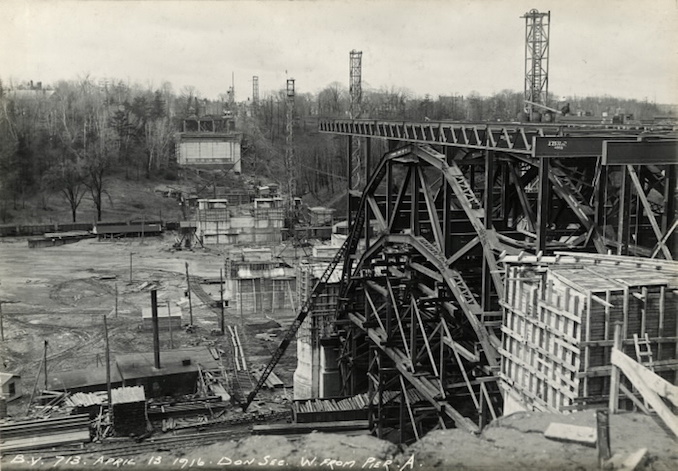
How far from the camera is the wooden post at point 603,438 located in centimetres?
730

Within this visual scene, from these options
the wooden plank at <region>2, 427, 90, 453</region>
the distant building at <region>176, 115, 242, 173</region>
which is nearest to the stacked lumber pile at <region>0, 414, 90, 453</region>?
the wooden plank at <region>2, 427, 90, 453</region>

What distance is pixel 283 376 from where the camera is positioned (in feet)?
107

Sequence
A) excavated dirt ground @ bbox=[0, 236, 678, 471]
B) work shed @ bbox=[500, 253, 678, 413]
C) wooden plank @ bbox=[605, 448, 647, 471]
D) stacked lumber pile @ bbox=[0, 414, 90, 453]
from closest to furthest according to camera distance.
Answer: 1. wooden plank @ bbox=[605, 448, 647, 471]
2. excavated dirt ground @ bbox=[0, 236, 678, 471]
3. work shed @ bbox=[500, 253, 678, 413]
4. stacked lumber pile @ bbox=[0, 414, 90, 453]

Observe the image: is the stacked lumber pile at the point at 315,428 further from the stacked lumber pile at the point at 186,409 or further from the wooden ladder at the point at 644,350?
the wooden ladder at the point at 644,350

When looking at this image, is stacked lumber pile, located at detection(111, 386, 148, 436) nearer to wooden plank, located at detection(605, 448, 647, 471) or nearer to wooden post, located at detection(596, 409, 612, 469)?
wooden post, located at detection(596, 409, 612, 469)

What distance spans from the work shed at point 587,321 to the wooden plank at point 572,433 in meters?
3.54

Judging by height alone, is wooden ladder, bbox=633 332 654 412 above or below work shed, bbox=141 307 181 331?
above

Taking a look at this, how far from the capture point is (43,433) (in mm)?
21797

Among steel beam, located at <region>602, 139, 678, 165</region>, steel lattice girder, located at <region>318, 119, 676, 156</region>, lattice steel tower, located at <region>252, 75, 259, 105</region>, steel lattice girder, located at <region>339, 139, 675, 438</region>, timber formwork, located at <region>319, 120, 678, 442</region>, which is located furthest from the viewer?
lattice steel tower, located at <region>252, 75, 259, 105</region>

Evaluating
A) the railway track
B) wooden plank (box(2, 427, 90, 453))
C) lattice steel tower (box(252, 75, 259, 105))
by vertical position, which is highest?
lattice steel tower (box(252, 75, 259, 105))

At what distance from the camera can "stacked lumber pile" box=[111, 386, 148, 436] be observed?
2295 centimetres

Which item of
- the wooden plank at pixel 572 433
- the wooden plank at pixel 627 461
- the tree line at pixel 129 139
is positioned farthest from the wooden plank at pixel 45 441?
the tree line at pixel 129 139

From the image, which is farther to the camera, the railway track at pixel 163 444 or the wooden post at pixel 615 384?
the railway track at pixel 163 444

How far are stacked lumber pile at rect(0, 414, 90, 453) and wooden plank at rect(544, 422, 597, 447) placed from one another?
17.2 metres
